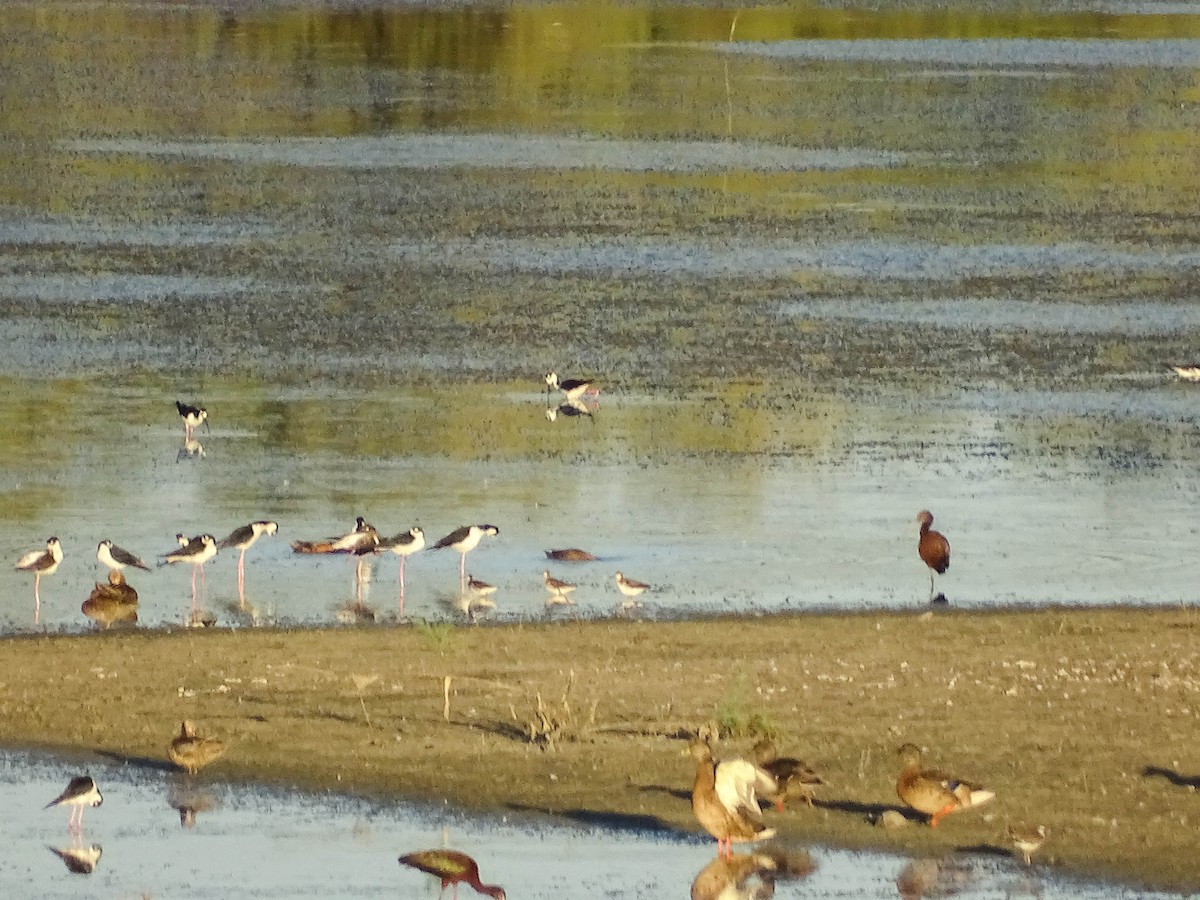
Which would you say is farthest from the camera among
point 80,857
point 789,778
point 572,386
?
point 572,386

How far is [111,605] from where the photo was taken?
13.2 m

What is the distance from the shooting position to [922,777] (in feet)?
33.2

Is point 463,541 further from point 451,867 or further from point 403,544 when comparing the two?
point 451,867

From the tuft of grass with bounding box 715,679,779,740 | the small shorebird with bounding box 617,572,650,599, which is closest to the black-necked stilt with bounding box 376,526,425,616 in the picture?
the small shorebird with bounding box 617,572,650,599

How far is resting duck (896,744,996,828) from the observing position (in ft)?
33.2

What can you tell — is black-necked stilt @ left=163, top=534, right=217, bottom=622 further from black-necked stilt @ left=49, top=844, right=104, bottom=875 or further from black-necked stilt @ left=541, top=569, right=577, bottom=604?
black-necked stilt @ left=49, top=844, right=104, bottom=875

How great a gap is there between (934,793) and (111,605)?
→ 15.3ft

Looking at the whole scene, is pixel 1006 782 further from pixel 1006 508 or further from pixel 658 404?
pixel 658 404

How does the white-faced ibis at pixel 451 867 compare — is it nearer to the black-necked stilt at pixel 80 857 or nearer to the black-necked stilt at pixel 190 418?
the black-necked stilt at pixel 80 857

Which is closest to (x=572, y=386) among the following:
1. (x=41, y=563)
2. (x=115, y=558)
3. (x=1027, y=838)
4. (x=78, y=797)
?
(x=115, y=558)

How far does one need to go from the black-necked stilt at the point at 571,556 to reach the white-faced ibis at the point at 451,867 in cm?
463

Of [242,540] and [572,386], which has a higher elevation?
[572,386]

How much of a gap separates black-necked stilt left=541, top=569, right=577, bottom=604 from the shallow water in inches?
131

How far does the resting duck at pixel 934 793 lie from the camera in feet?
33.2
